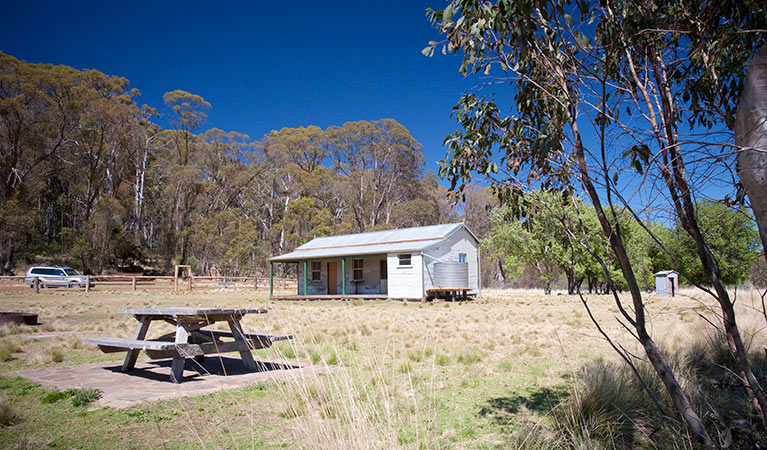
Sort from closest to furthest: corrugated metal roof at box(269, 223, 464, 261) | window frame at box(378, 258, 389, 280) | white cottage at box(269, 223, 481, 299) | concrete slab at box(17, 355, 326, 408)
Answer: concrete slab at box(17, 355, 326, 408) → white cottage at box(269, 223, 481, 299) → corrugated metal roof at box(269, 223, 464, 261) → window frame at box(378, 258, 389, 280)

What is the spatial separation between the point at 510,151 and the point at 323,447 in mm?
2832

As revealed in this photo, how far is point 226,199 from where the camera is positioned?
47.2m

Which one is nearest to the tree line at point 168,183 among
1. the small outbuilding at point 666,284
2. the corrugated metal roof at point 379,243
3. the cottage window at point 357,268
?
the corrugated metal roof at point 379,243

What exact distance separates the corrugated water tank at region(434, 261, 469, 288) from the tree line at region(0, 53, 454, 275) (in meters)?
20.7

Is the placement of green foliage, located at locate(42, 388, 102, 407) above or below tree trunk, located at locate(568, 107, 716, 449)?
below

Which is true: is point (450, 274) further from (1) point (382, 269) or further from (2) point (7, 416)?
(2) point (7, 416)

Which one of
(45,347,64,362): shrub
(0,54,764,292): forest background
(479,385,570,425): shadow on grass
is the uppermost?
(0,54,764,292): forest background

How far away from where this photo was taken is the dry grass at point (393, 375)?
3250mm

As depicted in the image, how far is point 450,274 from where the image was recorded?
80.0 ft

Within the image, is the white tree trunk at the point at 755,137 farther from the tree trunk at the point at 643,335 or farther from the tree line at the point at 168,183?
the tree line at the point at 168,183

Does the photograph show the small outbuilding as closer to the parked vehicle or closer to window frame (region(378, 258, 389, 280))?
window frame (region(378, 258, 389, 280))

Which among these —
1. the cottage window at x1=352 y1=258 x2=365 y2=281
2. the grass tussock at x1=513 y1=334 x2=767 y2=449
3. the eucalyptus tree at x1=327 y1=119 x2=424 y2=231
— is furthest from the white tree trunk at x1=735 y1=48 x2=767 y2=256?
the eucalyptus tree at x1=327 y1=119 x2=424 y2=231

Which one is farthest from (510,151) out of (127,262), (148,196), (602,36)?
(148,196)

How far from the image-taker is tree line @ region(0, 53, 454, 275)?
35625mm
